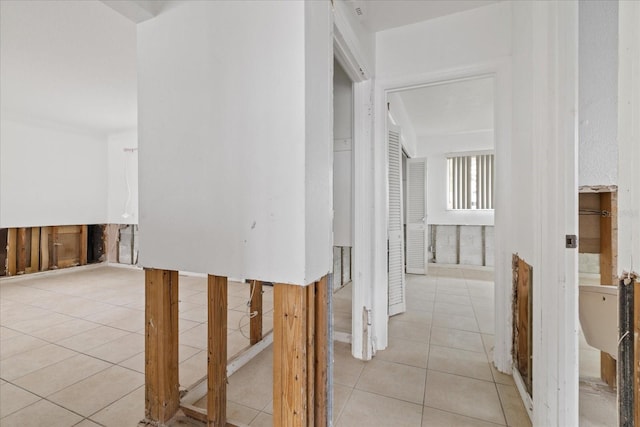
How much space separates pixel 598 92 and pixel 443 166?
3.84 metres

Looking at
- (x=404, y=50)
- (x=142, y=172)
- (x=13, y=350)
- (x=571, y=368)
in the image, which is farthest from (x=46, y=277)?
(x=571, y=368)

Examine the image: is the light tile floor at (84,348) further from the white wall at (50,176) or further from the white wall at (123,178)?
the white wall at (123,178)

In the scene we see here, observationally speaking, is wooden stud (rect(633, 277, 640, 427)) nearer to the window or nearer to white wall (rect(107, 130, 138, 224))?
the window

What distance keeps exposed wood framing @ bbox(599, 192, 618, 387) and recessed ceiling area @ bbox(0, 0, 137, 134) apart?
3.50 m

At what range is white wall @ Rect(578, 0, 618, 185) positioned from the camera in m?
1.69

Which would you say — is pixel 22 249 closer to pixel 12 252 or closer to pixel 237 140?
pixel 12 252

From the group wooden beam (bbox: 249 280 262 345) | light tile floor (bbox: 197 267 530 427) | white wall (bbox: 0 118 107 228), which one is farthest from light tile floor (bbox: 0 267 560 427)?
white wall (bbox: 0 118 107 228)

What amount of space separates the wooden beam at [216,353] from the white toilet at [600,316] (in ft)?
6.07

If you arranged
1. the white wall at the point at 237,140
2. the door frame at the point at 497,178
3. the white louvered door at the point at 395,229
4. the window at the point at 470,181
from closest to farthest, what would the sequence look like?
the white wall at the point at 237,140, the door frame at the point at 497,178, the white louvered door at the point at 395,229, the window at the point at 470,181

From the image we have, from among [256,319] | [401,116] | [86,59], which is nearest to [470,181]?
[401,116]

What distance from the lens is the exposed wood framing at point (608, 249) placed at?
168cm

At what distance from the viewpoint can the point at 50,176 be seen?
450 centimetres

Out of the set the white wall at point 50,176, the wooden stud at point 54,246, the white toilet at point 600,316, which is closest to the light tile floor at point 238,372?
the white toilet at point 600,316

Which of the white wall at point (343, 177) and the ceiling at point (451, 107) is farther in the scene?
the ceiling at point (451, 107)
